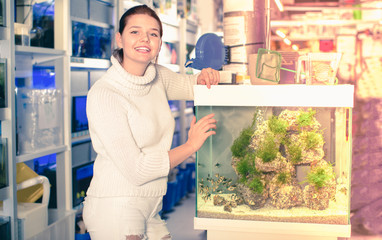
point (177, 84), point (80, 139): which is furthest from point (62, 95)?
point (177, 84)

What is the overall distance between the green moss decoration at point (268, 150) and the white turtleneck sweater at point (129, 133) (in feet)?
1.18

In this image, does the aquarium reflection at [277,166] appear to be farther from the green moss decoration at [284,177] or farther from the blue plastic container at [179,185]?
the blue plastic container at [179,185]

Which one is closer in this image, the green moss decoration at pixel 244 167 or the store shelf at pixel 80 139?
the green moss decoration at pixel 244 167

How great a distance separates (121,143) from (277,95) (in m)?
0.58

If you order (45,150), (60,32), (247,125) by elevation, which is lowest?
(45,150)

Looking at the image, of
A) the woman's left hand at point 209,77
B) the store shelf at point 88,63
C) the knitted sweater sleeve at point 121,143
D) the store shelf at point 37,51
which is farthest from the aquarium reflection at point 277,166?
the store shelf at point 88,63

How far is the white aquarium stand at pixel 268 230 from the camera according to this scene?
5.19 feet

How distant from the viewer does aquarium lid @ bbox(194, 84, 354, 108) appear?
1.55 metres

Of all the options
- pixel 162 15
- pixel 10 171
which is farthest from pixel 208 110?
pixel 162 15

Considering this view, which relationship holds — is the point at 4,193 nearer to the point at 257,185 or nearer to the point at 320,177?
the point at 257,185

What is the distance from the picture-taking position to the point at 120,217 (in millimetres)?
1582

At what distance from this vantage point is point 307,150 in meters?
1.63

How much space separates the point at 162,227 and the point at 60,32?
5.43ft

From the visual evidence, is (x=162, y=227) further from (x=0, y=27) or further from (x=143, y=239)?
(x=0, y=27)
